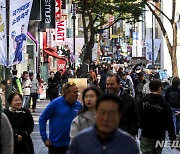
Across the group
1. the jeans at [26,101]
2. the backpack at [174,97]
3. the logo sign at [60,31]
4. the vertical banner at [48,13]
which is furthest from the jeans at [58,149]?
the logo sign at [60,31]

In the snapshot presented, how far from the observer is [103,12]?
162 ft

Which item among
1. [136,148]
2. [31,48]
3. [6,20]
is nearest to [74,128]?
[136,148]

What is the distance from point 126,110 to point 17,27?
17.9ft

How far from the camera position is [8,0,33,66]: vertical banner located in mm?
14275

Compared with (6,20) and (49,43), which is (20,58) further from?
(49,43)

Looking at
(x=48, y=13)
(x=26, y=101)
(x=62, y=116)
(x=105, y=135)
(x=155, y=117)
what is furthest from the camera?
(x=48, y=13)

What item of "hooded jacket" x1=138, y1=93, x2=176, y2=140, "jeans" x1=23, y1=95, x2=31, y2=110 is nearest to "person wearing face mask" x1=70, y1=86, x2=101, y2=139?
"hooded jacket" x1=138, y1=93, x2=176, y2=140

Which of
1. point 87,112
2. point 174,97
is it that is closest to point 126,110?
point 87,112

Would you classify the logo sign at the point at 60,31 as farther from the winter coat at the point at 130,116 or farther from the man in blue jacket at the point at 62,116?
the winter coat at the point at 130,116

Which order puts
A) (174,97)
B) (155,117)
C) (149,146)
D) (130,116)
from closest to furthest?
(130,116) < (155,117) < (149,146) < (174,97)

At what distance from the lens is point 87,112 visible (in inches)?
325

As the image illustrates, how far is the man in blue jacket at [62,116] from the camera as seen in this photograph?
9883 mm

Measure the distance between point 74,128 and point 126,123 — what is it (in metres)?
1.48

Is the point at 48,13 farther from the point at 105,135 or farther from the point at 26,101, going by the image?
the point at 105,135
